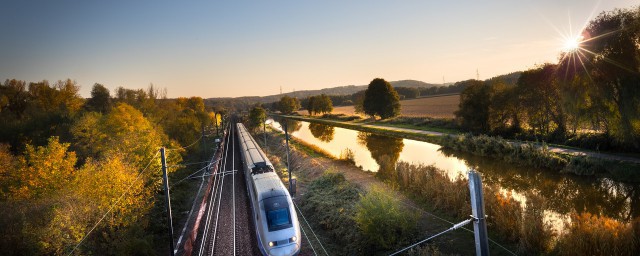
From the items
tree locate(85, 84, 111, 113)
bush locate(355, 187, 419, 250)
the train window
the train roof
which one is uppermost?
tree locate(85, 84, 111, 113)

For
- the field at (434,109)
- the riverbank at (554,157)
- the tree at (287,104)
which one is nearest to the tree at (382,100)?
the field at (434,109)

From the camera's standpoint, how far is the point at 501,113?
3881 cm

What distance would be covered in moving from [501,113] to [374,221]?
33981 mm

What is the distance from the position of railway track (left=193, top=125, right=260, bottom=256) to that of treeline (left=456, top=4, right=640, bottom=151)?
28454mm

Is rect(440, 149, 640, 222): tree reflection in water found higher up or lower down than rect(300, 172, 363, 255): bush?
lower down

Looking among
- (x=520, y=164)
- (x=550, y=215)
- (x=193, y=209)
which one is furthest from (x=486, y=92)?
(x=193, y=209)

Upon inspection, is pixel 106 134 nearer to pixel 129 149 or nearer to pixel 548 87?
pixel 129 149

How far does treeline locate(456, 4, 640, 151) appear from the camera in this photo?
2245 cm

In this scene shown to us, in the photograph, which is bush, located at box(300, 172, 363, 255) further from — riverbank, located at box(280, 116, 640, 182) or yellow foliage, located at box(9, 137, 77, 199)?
riverbank, located at box(280, 116, 640, 182)

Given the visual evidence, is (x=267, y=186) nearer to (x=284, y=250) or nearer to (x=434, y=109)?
(x=284, y=250)

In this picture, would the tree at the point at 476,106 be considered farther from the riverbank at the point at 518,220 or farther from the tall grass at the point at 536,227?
the tall grass at the point at 536,227

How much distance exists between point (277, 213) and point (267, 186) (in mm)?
2045

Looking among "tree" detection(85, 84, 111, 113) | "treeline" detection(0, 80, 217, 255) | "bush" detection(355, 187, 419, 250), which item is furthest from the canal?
"tree" detection(85, 84, 111, 113)

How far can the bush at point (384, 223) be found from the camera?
12648mm
